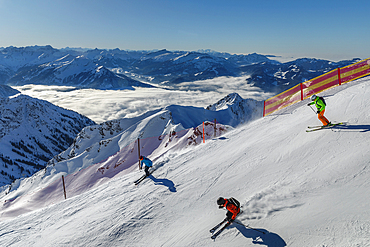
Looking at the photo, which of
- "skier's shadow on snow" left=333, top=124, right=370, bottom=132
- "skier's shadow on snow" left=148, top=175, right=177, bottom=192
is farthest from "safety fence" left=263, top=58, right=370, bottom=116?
"skier's shadow on snow" left=148, top=175, right=177, bottom=192

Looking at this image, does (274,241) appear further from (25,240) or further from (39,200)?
(39,200)

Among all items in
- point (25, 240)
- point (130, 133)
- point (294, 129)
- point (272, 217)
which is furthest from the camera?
point (130, 133)

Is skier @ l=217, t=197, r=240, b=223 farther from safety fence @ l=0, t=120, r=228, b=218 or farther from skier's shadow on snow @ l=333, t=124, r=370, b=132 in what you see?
safety fence @ l=0, t=120, r=228, b=218

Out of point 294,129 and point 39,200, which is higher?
point 294,129

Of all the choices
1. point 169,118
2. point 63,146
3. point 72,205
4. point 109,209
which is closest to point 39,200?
point 72,205

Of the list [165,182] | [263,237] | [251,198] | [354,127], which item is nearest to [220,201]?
[263,237]

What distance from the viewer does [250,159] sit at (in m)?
10.8

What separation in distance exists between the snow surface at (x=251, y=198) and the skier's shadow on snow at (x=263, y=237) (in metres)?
0.03

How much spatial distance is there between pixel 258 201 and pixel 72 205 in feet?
37.6

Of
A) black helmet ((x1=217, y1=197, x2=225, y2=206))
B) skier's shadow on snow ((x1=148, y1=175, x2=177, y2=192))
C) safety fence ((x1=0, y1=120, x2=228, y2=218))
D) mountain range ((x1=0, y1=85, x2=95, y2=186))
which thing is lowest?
mountain range ((x1=0, y1=85, x2=95, y2=186))

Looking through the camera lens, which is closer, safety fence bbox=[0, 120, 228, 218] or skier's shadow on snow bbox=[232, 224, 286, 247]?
skier's shadow on snow bbox=[232, 224, 286, 247]

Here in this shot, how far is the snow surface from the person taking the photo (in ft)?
20.2

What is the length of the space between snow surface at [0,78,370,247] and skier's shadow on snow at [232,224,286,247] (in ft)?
0.10

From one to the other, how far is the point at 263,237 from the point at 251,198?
169 centimetres
